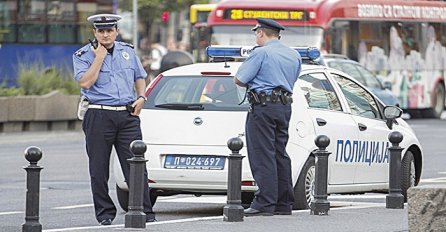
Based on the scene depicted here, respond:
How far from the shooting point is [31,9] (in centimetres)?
3553

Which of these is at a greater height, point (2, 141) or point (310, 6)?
point (310, 6)

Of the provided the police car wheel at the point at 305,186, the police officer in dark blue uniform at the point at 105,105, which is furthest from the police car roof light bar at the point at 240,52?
the police officer in dark blue uniform at the point at 105,105

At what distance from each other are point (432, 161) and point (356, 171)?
24.1 ft

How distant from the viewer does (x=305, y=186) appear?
1341 cm

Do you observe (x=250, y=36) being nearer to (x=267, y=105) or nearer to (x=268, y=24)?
(x=268, y=24)

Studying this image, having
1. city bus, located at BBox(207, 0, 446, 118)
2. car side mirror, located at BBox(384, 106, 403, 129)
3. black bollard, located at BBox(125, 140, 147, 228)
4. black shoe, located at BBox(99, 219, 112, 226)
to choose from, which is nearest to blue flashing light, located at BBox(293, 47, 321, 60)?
car side mirror, located at BBox(384, 106, 403, 129)

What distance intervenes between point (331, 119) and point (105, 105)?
2863 millimetres

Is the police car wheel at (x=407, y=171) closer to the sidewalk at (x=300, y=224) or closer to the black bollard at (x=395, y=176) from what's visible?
the black bollard at (x=395, y=176)

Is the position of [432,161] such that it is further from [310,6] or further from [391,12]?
[391,12]

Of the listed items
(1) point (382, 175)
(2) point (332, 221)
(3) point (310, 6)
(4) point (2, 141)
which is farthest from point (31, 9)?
(2) point (332, 221)

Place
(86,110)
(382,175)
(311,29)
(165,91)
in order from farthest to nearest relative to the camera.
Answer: (311,29)
(382,175)
(165,91)
(86,110)

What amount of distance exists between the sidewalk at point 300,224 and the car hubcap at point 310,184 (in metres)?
0.63

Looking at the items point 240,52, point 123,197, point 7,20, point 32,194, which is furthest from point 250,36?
point 32,194

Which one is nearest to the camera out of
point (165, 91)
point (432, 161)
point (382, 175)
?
point (165, 91)
